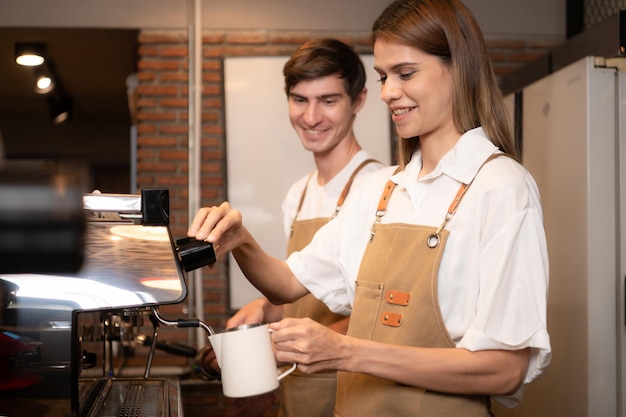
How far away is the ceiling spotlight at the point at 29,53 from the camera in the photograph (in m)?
3.62

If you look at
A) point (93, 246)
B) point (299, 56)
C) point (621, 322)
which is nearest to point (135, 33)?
point (299, 56)

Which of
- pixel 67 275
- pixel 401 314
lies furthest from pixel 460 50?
pixel 67 275

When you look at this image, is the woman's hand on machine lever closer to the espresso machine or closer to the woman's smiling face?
the espresso machine

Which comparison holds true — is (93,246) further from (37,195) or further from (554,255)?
(554,255)

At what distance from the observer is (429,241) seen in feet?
4.57

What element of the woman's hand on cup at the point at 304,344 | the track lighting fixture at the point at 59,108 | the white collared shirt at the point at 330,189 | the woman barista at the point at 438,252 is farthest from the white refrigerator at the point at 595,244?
the track lighting fixture at the point at 59,108

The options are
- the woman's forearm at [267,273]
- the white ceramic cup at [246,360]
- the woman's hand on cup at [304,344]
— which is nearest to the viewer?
the white ceramic cup at [246,360]

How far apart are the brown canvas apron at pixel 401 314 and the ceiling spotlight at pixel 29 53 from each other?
2.64m

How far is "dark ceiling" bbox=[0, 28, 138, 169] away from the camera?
11.8 feet

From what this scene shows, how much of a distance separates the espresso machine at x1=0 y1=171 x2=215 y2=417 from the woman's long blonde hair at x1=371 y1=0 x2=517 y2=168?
0.53 metres

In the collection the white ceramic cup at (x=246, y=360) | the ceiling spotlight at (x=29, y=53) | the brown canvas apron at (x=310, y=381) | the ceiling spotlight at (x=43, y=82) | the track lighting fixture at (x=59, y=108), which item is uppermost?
the ceiling spotlight at (x=29, y=53)

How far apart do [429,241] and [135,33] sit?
106 inches

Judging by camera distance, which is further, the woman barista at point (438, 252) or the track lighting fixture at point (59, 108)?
the track lighting fixture at point (59, 108)

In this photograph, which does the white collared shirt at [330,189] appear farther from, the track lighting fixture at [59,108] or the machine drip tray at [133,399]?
the track lighting fixture at [59,108]
